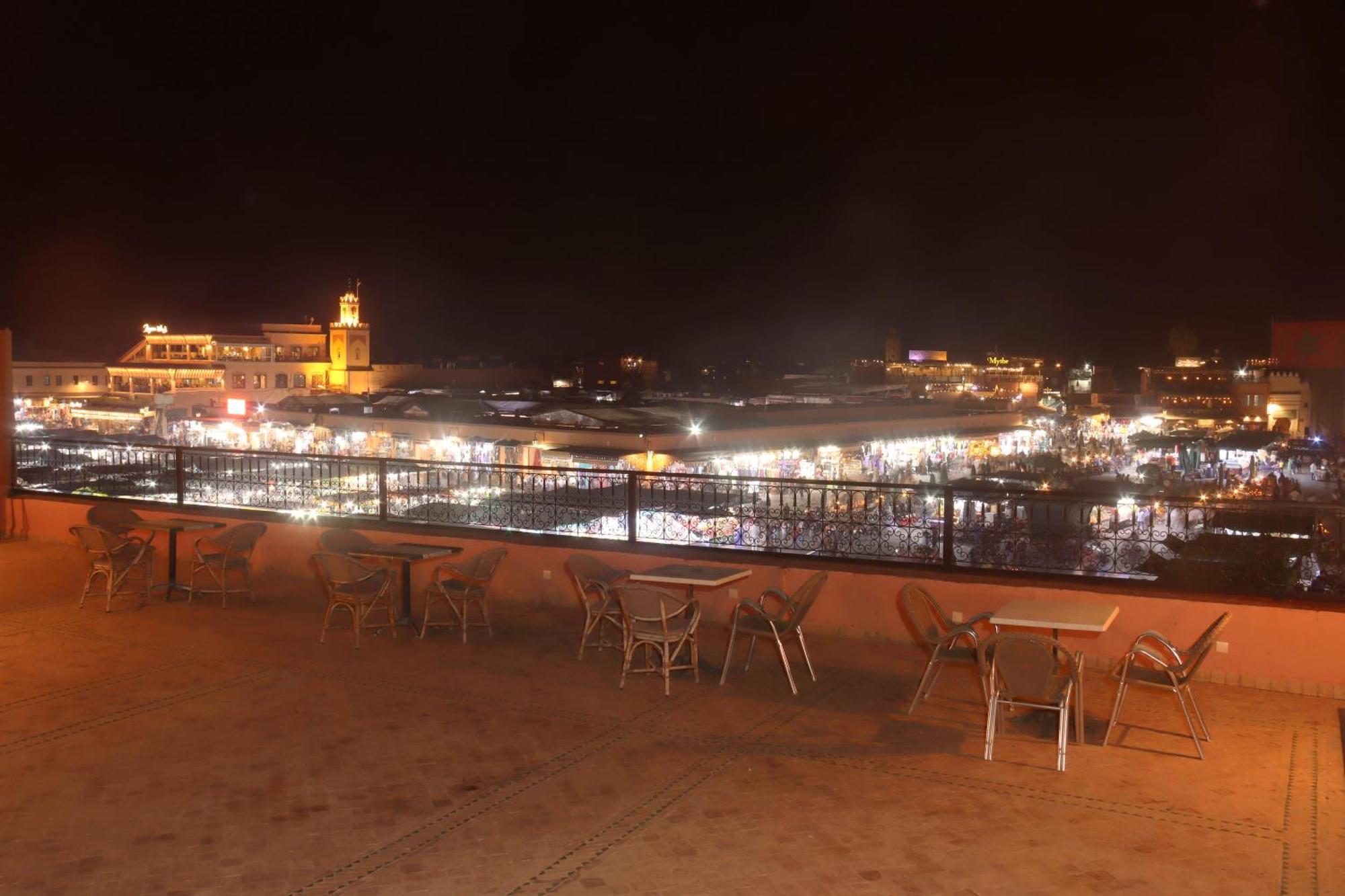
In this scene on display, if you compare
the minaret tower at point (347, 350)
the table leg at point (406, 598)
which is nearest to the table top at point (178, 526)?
the table leg at point (406, 598)

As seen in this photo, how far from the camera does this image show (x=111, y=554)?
917 cm

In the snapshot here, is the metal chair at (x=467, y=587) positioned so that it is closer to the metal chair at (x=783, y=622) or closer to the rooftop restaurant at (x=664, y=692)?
the rooftop restaurant at (x=664, y=692)

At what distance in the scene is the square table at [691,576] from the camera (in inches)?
284

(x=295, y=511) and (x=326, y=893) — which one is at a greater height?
(x=295, y=511)

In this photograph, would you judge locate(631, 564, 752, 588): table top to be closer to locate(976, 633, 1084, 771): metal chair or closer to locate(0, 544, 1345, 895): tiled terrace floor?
locate(0, 544, 1345, 895): tiled terrace floor

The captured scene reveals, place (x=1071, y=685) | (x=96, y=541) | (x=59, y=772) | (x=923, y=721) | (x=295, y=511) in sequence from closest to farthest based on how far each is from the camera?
(x=59, y=772), (x=1071, y=685), (x=923, y=721), (x=96, y=541), (x=295, y=511)

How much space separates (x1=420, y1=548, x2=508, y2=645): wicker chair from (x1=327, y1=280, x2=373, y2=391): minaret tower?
251ft

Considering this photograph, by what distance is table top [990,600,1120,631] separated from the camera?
6023 mm

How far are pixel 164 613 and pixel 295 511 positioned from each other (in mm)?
2411

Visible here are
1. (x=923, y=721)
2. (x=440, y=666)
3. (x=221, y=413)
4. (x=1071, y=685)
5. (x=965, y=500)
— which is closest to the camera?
(x=1071, y=685)

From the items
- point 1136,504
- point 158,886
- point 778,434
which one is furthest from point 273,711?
point 778,434

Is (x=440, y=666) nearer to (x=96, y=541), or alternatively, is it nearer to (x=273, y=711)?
(x=273, y=711)

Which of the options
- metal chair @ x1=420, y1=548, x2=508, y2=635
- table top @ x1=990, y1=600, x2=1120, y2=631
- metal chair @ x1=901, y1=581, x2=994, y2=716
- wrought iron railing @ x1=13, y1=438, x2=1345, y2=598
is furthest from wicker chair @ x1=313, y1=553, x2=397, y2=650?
table top @ x1=990, y1=600, x2=1120, y2=631

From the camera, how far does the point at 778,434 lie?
113 feet
